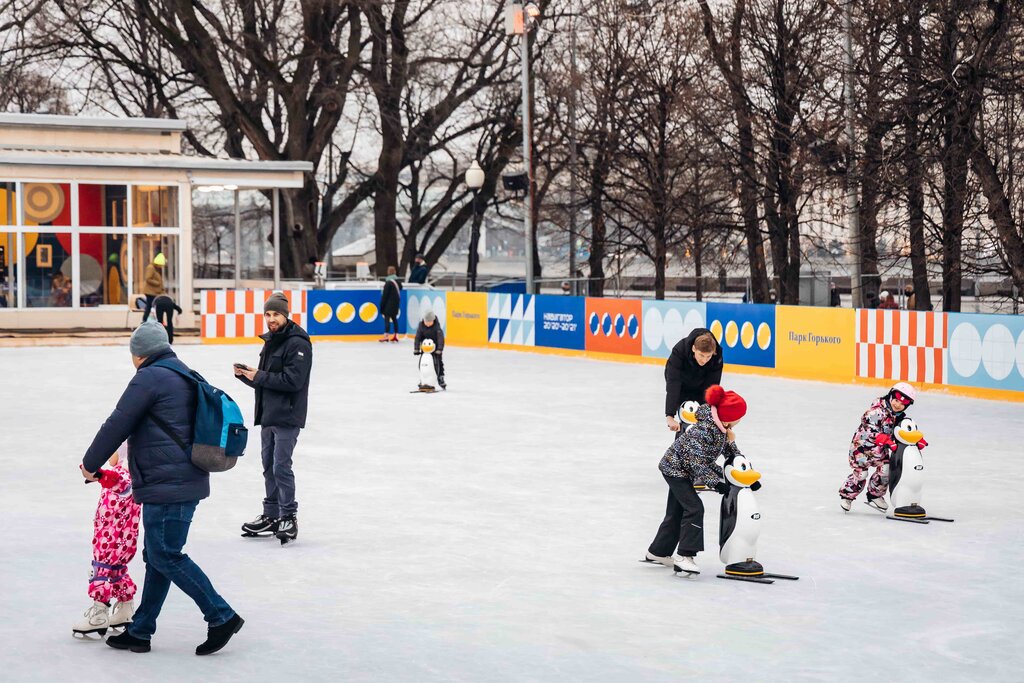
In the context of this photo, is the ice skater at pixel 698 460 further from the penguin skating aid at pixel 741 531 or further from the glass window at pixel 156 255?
the glass window at pixel 156 255

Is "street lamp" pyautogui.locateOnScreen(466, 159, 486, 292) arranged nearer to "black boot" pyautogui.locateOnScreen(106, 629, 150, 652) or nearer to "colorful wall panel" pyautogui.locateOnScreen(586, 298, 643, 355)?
"colorful wall panel" pyautogui.locateOnScreen(586, 298, 643, 355)

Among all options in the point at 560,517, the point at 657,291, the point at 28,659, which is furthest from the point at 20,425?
the point at 657,291

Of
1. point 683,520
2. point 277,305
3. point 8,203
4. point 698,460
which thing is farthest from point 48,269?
point 698,460

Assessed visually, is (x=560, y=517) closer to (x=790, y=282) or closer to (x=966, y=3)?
(x=966, y=3)

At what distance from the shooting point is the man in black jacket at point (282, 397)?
9.25 meters

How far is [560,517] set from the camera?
413 inches

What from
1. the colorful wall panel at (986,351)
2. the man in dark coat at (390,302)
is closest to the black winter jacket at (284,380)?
the colorful wall panel at (986,351)

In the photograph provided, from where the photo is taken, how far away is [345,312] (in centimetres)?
3250

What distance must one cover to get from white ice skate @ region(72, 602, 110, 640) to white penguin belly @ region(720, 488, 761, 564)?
3.51m

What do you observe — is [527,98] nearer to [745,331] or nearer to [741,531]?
[745,331]

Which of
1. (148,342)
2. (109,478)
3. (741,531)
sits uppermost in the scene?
(148,342)

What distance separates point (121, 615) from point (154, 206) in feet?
87.7

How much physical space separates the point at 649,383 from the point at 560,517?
11.5 m

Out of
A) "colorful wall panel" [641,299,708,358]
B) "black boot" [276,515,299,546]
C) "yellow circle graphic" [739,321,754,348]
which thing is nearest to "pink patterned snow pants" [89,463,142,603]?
"black boot" [276,515,299,546]
